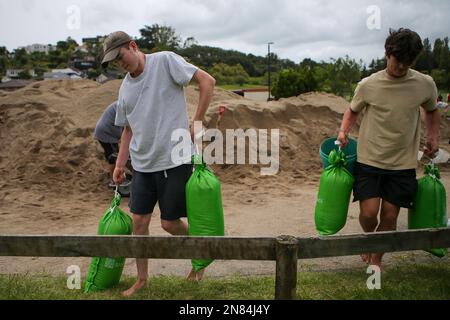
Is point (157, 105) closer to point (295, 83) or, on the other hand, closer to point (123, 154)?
point (123, 154)

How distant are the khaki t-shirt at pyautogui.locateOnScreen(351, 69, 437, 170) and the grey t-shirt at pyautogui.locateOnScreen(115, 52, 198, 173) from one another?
50.5 inches

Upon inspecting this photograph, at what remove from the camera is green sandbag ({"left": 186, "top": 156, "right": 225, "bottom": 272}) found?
3.07 meters

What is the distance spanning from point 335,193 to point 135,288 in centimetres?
162

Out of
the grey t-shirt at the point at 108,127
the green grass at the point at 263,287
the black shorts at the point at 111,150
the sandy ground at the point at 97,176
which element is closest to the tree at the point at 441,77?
the sandy ground at the point at 97,176

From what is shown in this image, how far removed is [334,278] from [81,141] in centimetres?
713

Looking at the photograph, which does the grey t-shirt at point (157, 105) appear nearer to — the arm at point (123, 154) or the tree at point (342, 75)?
the arm at point (123, 154)

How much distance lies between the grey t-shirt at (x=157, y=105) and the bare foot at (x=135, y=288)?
32.6 inches

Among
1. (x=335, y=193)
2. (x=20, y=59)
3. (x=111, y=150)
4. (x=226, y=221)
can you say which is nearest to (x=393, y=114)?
(x=335, y=193)

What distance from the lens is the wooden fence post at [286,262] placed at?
247 centimetres

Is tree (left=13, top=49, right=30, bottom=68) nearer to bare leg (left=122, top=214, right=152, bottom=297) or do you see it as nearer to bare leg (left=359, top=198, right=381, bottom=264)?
bare leg (left=122, top=214, right=152, bottom=297)

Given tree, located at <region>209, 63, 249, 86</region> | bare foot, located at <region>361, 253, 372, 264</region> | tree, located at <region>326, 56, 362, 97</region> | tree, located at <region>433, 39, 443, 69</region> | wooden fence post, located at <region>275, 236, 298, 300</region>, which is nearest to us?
wooden fence post, located at <region>275, 236, 298, 300</region>

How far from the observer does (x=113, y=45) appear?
9.84 ft

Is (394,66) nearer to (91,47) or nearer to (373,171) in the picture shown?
(373,171)

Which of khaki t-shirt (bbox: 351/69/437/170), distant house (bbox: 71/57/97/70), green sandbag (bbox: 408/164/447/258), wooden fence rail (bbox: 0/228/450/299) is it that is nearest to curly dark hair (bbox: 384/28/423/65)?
khaki t-shirt (bbox: 351/69/437/170)
